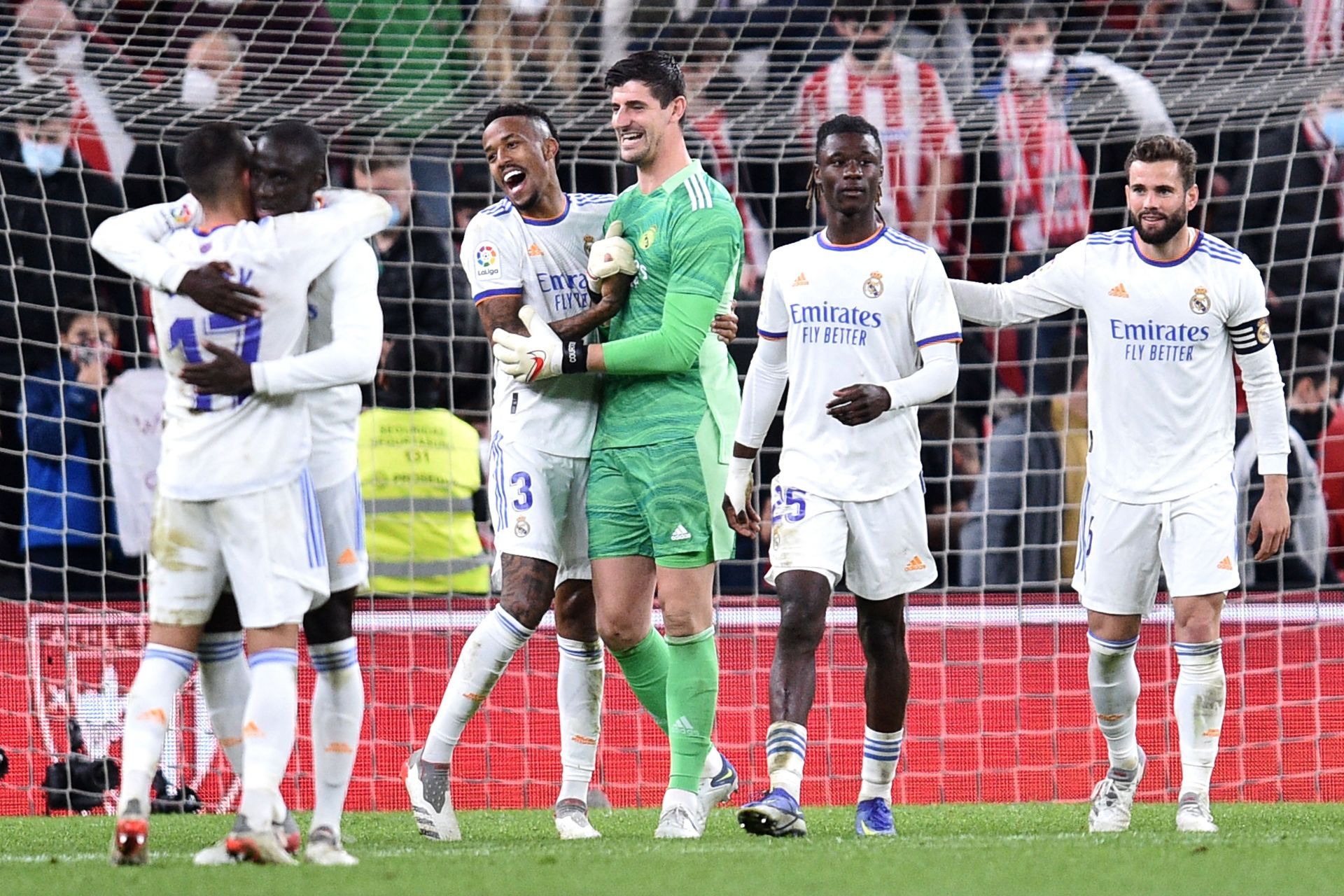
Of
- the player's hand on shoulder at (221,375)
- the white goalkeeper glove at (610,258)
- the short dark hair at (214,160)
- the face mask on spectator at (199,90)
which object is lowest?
the player's hand on shoulder at (221,375)

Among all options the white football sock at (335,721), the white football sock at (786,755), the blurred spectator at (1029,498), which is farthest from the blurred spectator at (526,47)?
the white football sock at (335,721)

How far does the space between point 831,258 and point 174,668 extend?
210cm

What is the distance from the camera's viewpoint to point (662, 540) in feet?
16.2

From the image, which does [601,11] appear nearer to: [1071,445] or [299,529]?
[1071,445]

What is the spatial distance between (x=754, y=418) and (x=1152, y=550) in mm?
1186

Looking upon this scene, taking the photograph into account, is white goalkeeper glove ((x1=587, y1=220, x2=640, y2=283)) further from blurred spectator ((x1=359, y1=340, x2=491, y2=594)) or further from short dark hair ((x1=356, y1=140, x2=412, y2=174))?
short dark hair ((x1=356, y1=140, x2=412, y2=174))

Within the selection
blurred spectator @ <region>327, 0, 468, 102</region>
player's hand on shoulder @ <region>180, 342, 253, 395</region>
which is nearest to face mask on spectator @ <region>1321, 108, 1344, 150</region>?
blurred spectator @ <region>327, 0, 468, 102</region>

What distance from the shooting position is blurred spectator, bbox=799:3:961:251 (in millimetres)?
8375

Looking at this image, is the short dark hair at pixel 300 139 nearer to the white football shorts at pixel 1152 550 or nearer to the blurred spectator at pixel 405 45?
the white football shorts at pixel 1152 550

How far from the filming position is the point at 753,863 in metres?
4.00

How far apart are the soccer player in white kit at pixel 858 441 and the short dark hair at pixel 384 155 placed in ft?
12.1

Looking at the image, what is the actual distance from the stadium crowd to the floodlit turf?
8.87 ft

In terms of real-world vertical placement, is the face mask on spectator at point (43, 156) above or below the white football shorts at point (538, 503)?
above

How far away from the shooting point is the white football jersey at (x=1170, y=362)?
5125mm
